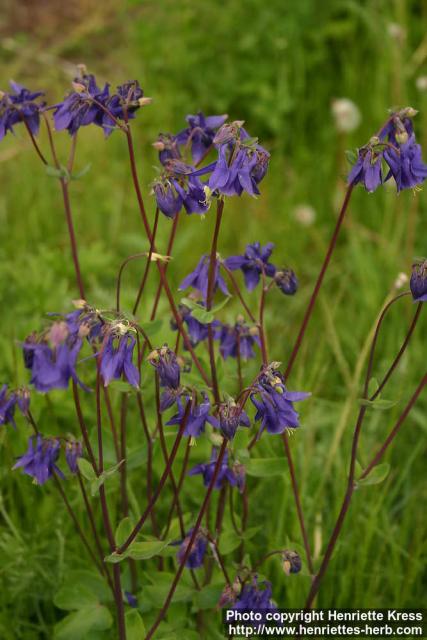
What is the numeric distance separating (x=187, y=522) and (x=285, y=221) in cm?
244

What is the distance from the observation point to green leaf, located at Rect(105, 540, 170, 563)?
1826 millimetres

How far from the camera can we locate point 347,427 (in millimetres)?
3006

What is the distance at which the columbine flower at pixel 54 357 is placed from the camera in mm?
1465

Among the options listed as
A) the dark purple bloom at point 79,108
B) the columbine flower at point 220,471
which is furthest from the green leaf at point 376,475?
the dark purple bloom at point 79,108

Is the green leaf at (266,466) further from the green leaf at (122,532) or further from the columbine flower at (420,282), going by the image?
the columbine flower at (420,282)

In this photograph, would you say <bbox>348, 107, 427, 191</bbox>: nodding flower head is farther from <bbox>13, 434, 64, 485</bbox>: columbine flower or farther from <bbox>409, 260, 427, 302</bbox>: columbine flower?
<bbox>13, 434, 64, 485</bbox>: columbine flower

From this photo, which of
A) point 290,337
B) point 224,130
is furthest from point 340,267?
point 224,130

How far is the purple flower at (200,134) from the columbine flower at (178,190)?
278mm

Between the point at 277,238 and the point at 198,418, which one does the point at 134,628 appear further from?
the point at 277,238

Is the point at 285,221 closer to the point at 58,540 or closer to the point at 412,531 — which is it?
the point at 412,531

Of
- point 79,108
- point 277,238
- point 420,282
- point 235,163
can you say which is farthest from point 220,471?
point 277,238


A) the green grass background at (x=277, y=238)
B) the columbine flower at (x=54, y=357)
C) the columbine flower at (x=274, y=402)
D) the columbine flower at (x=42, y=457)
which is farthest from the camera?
the green grass background at (x=277, y=238)

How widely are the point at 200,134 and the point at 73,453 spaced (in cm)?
86

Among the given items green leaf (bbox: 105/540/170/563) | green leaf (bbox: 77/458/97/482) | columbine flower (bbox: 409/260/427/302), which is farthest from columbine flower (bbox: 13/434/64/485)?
columbine flower (bbox: 409/260/427/302)
